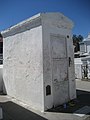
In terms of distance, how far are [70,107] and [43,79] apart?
1824 millimetres

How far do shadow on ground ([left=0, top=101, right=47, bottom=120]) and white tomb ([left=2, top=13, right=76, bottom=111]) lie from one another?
23.4 inches

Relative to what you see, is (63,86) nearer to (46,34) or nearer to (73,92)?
(73,92)

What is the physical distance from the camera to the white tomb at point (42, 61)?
6719 millimetres

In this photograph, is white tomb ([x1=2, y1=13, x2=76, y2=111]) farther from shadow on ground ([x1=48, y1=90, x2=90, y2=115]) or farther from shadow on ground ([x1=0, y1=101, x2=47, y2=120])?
shadow on ground ([x1=0, y1=101, x2=47, y2=120])

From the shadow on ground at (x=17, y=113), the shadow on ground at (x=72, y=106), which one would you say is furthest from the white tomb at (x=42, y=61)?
the shadow on ground at (x=17, y=113)

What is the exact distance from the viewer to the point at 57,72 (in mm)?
7352

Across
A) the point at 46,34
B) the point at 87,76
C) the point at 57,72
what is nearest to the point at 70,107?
the point at 57,72

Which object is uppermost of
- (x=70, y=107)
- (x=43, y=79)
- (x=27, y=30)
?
(x=27, y=30)

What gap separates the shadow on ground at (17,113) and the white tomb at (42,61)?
59 cm

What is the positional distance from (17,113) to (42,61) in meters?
2.38

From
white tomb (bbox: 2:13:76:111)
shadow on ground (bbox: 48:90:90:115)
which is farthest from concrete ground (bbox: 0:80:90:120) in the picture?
white tomb (bbox: 2:13:76:111)

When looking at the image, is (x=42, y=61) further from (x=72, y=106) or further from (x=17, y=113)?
(x=72, y=106)

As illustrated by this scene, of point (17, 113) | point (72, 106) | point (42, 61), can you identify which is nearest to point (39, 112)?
point (17, 113)

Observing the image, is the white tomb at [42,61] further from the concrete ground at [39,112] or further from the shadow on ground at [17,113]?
the shadow on ground at [17,113]
